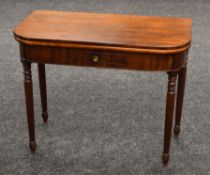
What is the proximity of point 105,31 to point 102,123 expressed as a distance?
0.72 meters

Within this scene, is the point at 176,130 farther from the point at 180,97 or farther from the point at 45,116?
the point at 45,116

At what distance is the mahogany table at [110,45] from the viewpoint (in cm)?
181

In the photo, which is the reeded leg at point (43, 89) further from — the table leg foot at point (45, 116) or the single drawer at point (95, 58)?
the single drawer at point (95, 58)

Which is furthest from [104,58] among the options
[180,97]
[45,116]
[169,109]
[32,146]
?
[45,116]

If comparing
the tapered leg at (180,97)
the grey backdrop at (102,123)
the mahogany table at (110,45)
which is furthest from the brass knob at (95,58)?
the grey backdrop at (102,123)

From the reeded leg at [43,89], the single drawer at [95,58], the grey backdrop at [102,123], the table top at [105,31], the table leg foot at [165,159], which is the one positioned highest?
the table top at [105,31]

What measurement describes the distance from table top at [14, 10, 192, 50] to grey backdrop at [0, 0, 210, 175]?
0.66 m

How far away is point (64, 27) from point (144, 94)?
0.98 meters

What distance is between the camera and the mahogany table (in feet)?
5.95

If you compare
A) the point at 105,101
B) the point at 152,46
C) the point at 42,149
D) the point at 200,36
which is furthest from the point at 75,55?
the point at 200,36

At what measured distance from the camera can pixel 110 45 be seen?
1.81m

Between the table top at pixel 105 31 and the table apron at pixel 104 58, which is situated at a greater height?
the table top at pixel 105 31

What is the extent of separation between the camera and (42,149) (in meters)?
2.29

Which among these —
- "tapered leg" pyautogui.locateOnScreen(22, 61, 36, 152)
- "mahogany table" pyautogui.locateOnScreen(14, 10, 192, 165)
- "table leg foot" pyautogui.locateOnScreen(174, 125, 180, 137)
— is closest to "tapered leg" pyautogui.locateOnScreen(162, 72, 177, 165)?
A: "mahogany table" pyautogui.locateOnScreen(14, 10, 192, 165)
